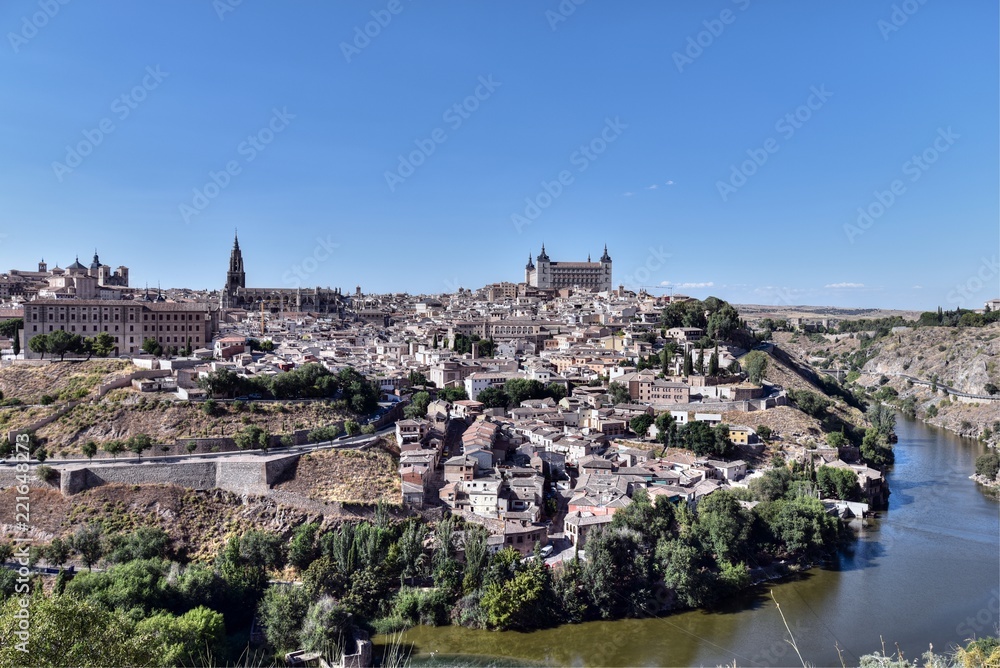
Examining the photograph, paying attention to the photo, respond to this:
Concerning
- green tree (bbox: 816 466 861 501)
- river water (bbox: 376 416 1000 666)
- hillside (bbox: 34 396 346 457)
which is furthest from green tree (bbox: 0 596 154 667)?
green tree (bbox: 816 466 861 501)

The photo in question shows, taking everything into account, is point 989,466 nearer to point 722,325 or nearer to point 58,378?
point 722,325

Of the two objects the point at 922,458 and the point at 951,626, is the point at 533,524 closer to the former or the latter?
the point at 951,626

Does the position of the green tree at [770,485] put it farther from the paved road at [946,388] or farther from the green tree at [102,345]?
the paved road at [946,388]

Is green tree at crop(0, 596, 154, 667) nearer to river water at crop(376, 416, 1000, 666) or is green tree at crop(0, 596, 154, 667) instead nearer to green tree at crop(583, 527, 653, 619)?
river water at crop(376, 416, 1000, 666)

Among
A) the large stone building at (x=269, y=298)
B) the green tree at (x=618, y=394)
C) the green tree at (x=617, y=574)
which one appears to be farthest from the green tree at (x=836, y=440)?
the large stone building at (x=269, y=298)

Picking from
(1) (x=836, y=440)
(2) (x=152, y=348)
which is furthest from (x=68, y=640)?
(1) (x=836, y=440)
